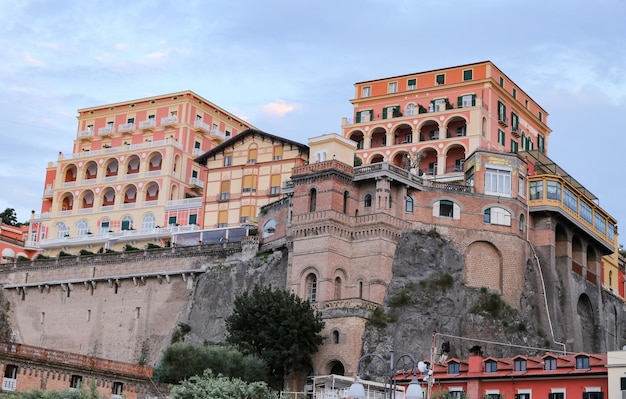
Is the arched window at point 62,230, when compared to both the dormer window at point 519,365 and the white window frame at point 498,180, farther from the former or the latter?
the dormer window at point 519,365

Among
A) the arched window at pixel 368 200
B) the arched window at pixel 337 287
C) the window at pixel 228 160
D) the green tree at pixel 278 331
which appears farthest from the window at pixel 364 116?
the green tree at pixel 278 331

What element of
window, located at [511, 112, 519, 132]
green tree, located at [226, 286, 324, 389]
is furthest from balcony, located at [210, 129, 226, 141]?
green tree, located at [226, 286, 324, 389]

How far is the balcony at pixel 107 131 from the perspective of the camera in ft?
363

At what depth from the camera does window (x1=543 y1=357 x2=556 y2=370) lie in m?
62.0

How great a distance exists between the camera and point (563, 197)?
81062 millimetres

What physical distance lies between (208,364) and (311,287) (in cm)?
1099

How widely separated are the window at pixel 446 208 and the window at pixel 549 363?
59.6 feet

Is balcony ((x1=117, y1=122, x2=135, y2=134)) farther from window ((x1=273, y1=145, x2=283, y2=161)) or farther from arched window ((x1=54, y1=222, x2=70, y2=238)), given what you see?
window ((x1=273, y1=145, x2=283, y2=161))

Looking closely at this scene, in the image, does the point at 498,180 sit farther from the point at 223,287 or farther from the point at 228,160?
the point at 228,160

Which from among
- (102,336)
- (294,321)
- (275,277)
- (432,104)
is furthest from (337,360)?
(432,104)

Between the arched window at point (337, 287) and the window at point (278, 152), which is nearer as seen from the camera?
the arched window at point (337, 287)

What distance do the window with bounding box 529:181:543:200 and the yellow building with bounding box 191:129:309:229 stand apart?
887 inches

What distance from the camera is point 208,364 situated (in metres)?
66.9

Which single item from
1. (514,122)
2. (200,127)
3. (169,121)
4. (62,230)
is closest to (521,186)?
(514,122)
